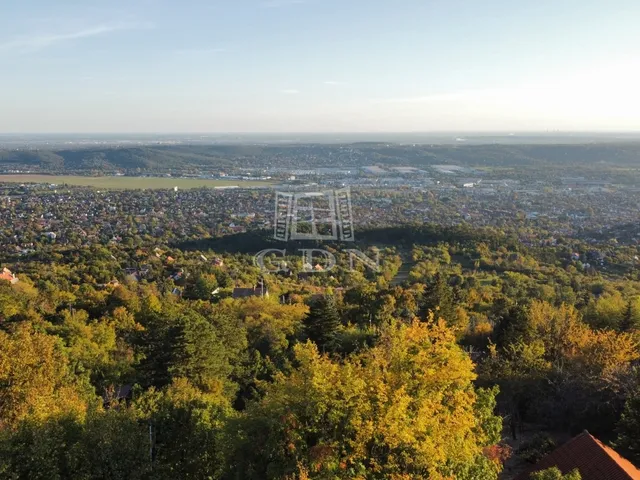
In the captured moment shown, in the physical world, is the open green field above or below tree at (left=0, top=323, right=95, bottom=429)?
below

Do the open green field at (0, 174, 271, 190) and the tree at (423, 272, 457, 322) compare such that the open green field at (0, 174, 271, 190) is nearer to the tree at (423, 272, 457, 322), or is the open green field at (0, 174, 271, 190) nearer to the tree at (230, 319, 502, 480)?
the tree at (423, 272, 457, 322)

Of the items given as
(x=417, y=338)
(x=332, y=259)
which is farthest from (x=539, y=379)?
(x=332, y=259)

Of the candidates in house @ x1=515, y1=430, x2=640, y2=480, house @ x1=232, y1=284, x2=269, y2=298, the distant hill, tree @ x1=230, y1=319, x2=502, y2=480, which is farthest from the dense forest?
the distant hill

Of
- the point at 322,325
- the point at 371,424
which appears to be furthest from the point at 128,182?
the point at 371,424

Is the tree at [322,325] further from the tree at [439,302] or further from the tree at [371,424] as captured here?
the tree at [371,424]

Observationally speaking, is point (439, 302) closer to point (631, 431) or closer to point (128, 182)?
point (631, 431)

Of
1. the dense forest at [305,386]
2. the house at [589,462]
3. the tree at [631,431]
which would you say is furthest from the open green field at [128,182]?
the tree at [631,431]
